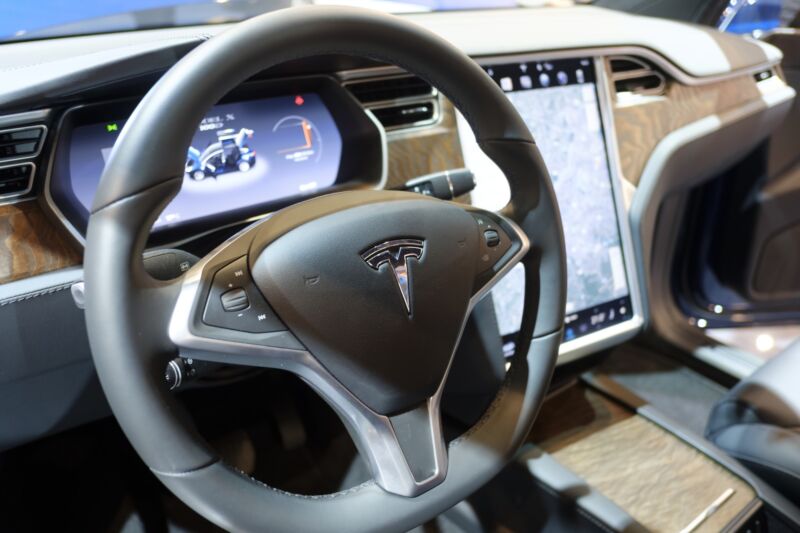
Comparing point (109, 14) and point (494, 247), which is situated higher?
point (109, 14)

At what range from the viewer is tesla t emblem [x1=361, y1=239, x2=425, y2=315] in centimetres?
58

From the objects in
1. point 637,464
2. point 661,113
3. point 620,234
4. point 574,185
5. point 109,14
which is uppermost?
point 109,14

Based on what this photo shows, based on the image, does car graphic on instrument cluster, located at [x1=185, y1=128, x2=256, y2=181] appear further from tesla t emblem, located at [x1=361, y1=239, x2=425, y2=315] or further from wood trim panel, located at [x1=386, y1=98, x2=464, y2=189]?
tesla t emblem, located at [x1=361, y1=239, x2=425, y2=315]

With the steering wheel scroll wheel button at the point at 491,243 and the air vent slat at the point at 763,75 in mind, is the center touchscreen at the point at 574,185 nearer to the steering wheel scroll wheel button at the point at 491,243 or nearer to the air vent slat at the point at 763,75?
the steering wheel scroll wheel button at the point at 491,243

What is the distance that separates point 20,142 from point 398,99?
0.50 m

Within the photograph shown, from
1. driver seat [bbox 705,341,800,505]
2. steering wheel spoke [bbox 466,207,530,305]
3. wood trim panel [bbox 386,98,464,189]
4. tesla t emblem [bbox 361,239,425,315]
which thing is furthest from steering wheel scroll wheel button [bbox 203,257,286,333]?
driver seat [bbox 705,341,800,505]

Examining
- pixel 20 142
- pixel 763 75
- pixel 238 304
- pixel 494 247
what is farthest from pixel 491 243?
pixel 763 75

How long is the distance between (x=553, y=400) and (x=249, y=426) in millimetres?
566

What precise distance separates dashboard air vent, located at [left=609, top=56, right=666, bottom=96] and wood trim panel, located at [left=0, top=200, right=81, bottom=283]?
99 cm

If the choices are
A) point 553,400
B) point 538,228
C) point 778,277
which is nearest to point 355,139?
point 538,228

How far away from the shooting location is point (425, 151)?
3.21ft

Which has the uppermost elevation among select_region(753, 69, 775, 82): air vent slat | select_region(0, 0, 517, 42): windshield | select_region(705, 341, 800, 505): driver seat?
select_region(0, 0, 517, 42): windshield

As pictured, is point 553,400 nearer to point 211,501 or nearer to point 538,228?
point 538,228

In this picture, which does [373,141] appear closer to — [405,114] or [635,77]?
[405,114]
